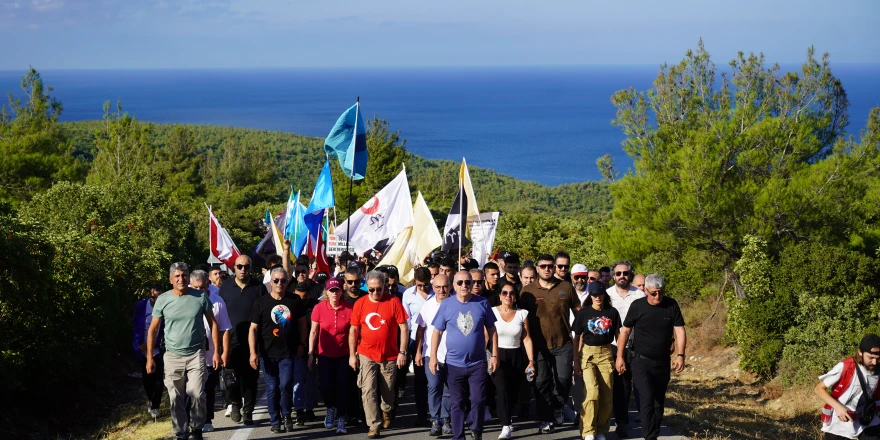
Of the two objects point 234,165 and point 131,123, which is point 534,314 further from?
point 234,165

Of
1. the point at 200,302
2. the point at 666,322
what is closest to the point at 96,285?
the point at 200,302

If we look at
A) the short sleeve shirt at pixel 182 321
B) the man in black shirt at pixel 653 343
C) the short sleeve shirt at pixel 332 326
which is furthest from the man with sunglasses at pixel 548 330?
the short sleeve shirt at pixel 182 321

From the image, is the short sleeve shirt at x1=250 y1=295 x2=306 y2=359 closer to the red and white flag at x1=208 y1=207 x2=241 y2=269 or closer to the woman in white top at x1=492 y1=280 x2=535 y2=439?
the woman in white top at x1=492 y1=280 x2=535 y2=439

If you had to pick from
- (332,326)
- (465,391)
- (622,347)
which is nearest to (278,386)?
(332,326)

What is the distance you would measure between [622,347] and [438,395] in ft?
6.38

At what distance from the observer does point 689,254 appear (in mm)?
21875

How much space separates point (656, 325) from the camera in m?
8.41

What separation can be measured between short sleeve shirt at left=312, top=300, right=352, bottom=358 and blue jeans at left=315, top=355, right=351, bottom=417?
0.40ft

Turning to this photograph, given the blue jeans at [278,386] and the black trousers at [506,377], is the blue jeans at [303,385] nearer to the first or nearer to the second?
the blue jeans at [278,386]

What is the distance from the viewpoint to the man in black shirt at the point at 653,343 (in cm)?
841

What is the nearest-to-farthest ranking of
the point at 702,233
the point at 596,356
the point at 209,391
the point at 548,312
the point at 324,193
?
the point at 596,356 → the point at 548,312 → the point at 209,391 → the point at 324,193 → the point at 702,233

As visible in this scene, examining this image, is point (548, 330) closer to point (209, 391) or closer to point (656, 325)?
point (656, 325)

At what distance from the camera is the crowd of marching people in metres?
8.48

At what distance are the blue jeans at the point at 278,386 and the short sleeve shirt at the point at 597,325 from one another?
10.00 ft
